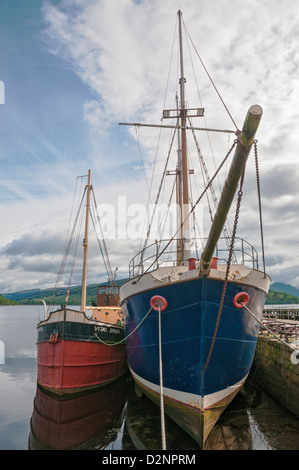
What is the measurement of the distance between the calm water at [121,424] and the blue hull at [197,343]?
2.78 feet

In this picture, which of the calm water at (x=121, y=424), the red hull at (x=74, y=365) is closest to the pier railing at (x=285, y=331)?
the calm water at (x=121, y=424)

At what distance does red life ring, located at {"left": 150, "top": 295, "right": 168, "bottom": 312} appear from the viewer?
913 centimetres

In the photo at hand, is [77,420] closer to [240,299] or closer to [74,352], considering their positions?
[74,352]

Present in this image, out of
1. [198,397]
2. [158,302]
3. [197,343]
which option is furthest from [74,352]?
[197,343]

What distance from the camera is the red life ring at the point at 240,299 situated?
8914 millimetres

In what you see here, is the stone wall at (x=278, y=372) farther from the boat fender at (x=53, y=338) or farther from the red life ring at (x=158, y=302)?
the boat fender at (x=53, y=338)

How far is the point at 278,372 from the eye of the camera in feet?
40.9

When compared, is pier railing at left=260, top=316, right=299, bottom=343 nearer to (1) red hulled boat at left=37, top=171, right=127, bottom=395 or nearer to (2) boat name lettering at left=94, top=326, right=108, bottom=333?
(2) boat name lettering at left=94, top=326, right=108, bottom=333

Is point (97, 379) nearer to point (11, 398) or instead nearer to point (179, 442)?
point (11, 398)

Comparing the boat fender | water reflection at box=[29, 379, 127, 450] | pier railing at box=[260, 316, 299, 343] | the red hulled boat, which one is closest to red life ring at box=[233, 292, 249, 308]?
pier railing at box=[260, 316, 299, 343]

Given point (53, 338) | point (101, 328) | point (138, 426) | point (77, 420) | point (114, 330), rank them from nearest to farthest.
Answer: point (138, 426)
point (77, 420)
point (53, 338)
point (101, 328)
point (114, 330)

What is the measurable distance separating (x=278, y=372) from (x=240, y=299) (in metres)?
5.59

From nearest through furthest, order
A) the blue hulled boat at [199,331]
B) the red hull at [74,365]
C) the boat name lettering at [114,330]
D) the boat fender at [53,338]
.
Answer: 1. the blue hulled boat at [199,331]
2. the red hull at [74,365]
3. the boat fender at [53,338]
4. the boat name lettering at [114,330]

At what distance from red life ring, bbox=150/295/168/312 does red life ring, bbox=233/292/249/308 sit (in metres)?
2.02
